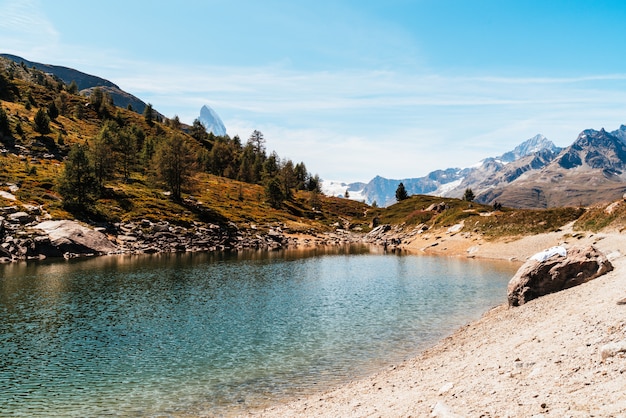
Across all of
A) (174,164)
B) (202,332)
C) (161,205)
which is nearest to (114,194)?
(161,205)

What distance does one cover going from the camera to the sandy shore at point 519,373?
13031 mm

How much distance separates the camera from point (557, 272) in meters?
36.4

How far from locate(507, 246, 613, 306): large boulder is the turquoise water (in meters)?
6.70

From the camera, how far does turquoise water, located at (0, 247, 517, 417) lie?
23875mm

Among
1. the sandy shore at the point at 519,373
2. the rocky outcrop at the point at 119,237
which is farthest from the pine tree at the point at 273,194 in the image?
the sandy shore at the point at 519,373

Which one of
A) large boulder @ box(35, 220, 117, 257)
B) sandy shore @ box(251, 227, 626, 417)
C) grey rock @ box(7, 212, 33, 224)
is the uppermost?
grey rock @ box(7, 212, 33, 224)

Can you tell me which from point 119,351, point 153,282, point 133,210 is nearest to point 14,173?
point 133,210

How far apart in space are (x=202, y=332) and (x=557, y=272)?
32762 mm

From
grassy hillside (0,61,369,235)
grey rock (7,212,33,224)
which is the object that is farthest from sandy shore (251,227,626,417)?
grassy hillside (0,61,369,235)

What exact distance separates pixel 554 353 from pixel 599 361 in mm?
2861

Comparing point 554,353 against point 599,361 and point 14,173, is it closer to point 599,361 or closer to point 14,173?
point 599,361

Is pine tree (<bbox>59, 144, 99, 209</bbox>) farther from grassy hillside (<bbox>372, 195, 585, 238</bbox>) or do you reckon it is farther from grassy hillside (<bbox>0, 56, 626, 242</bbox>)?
grassy hillside (<bbox>372, 195, 585, 238</bbox>)

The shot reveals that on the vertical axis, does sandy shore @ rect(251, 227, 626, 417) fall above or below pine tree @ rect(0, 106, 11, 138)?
below

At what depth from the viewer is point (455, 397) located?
1567cm
